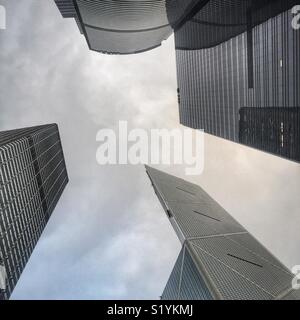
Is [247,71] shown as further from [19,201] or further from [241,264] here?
[19,201]

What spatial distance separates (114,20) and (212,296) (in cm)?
12865

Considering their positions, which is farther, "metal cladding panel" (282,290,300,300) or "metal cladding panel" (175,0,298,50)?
"metal cladding panel" (282,290,300,300)

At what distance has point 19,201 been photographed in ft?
495

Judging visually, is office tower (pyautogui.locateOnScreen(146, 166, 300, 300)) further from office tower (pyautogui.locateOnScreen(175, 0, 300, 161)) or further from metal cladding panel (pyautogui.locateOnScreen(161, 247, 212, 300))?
office tower (pyautogui.locateOnScreen(175, 0, 300, 161))

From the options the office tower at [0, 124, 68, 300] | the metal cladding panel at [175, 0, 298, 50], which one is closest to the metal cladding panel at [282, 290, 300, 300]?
the metal cladding panel at [175, 0, 298, 50]

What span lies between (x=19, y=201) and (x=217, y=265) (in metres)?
79.5

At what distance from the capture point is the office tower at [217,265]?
11612 centimetres

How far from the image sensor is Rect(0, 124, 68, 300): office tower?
5089 inches

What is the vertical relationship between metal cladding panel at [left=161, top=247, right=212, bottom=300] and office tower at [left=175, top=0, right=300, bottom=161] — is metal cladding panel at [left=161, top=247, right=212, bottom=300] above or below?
below

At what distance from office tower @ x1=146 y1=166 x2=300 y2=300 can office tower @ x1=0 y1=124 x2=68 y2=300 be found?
5759cm

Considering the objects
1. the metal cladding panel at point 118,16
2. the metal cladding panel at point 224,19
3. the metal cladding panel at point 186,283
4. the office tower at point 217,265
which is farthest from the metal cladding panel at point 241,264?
the metal cladding panel at point 118,16

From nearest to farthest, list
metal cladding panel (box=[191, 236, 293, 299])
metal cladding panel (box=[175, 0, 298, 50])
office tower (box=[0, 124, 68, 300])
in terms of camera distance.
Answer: metal cladding panel (box=[175, 0, 298, 50]), metal cladding panel (box=[191, 236, 293, 299]), office tower (box=[0, 124, 68, 300])

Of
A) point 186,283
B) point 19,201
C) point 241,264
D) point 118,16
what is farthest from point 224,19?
point 19,201
